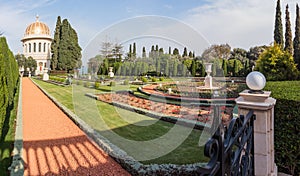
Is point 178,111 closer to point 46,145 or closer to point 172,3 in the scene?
point 172,3

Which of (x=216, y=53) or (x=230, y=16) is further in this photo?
(x=216, y=53)

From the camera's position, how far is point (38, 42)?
5050 centimetres

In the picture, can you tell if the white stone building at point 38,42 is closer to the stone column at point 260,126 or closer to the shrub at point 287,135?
the shrub at point 287,135

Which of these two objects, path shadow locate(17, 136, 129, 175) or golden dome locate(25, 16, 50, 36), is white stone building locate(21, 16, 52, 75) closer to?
golden dome locate(25, 16, 50, 36)

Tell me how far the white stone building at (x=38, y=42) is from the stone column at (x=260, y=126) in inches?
2127

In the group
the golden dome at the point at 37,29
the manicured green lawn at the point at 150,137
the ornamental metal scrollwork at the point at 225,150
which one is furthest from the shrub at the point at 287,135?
the golden dome at the point at 37,29

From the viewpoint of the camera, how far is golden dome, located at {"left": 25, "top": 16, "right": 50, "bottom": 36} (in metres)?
50.7

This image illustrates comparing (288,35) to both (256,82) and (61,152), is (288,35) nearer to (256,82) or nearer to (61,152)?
(256,82)

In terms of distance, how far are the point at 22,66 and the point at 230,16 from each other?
4207cm

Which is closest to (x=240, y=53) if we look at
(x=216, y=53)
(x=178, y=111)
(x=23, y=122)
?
(x=216, y=53)

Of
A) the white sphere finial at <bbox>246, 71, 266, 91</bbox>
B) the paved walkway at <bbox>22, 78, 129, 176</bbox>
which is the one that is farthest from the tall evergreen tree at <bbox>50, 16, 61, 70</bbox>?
the white sphere finial at <bbox>246, 71, 266, 91</bbox>

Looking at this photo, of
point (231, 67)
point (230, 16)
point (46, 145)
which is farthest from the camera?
point (231, 67)

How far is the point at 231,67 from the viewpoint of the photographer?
100 feet

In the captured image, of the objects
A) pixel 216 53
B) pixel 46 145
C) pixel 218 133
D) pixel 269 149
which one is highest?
pixel 216 53
